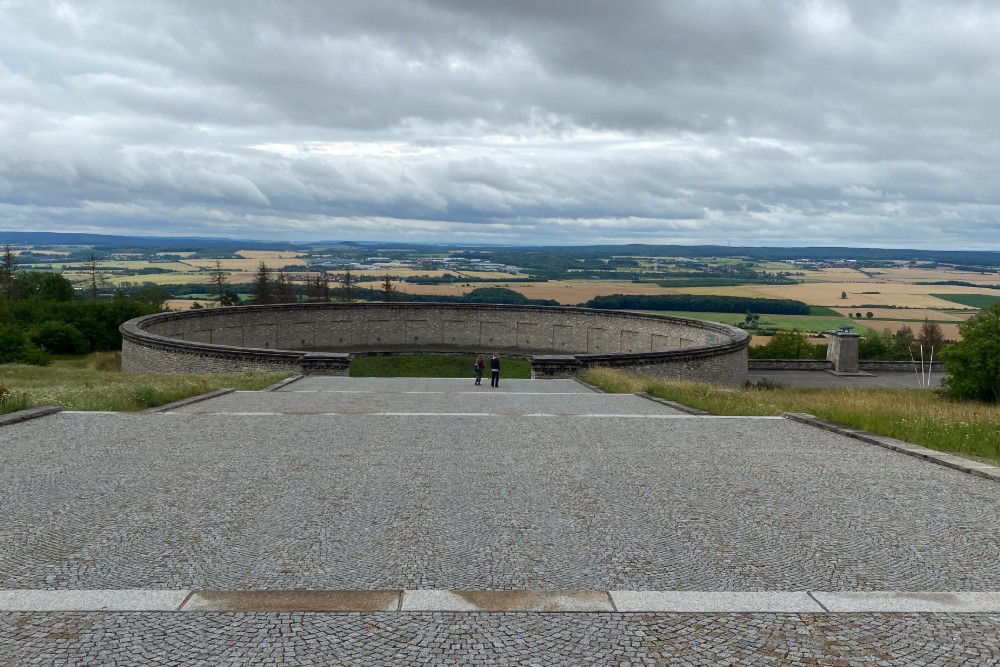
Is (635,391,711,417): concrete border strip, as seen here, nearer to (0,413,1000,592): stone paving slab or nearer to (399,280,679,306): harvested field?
(0,413,1000,592): stone paving slab

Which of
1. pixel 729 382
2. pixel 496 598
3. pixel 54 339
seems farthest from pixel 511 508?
pixel 54 339

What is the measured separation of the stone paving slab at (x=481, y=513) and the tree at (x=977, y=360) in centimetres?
2098

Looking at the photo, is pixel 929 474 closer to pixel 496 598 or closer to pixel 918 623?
pixel 918 623

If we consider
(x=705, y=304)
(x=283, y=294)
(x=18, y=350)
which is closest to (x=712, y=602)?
(x=18, y=350)

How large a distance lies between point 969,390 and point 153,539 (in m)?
30.9

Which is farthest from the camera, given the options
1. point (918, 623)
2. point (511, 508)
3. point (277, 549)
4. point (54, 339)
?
point (54, 339)

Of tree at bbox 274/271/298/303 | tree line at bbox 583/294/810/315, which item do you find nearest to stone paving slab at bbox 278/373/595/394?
tree at bbox 274/271/298/303

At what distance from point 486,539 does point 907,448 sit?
7772mm

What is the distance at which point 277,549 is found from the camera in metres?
6.39

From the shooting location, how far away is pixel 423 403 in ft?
57.9

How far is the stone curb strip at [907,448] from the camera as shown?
9562 mm

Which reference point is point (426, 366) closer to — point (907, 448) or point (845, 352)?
point (845, 352)

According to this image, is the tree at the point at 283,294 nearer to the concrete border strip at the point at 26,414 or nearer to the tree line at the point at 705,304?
the tree line at the point at 705,304

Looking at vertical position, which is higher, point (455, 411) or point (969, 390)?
point (455, 411)
